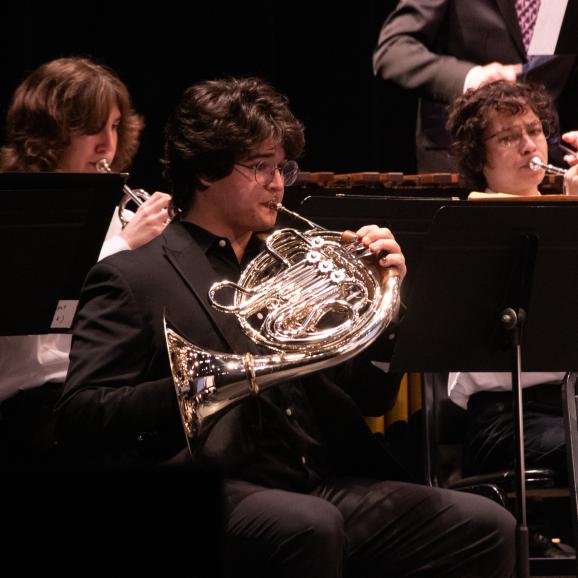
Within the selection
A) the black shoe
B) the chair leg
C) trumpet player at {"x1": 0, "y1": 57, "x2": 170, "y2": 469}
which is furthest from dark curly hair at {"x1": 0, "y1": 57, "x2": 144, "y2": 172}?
the black shoe

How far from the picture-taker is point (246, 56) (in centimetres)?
484

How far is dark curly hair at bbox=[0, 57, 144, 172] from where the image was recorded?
132 inches

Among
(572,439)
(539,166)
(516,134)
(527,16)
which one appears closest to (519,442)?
(572,439)

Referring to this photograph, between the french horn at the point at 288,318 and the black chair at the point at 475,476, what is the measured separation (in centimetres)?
66

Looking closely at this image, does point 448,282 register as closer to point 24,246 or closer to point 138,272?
point 138,272

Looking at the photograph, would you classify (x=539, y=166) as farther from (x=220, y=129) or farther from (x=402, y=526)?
(x=402, y=526)

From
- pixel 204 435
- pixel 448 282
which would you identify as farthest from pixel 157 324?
pixel 448 282

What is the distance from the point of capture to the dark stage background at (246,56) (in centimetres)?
462

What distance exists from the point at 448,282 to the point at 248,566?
794 mm

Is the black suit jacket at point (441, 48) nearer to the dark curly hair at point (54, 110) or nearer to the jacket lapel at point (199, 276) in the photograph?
the dark curly hair at point (54, 110)

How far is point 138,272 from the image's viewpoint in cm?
237

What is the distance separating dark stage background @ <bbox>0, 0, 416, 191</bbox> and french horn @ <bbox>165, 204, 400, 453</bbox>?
2.35 meters

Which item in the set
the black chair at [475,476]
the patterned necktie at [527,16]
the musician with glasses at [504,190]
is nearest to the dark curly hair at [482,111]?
the musician with glasses at [504,190]

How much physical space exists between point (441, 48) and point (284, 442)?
2.30 metres
